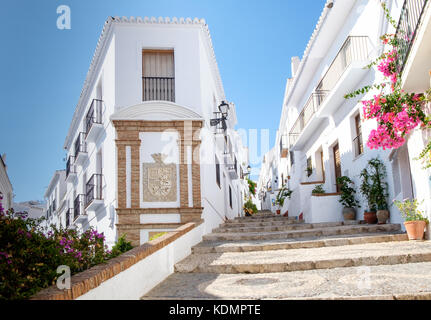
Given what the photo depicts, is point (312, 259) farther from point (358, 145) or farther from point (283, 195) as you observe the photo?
point (283, 195)

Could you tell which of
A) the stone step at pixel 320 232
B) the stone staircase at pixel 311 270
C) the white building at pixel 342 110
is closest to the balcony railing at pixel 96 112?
the stone step at pixel 320 232

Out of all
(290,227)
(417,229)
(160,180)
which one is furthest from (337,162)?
(417,229)

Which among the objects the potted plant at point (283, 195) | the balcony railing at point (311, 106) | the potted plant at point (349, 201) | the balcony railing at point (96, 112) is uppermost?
the balcony railing at point (311, 106)

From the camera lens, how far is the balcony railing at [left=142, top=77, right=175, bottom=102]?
1174 cm

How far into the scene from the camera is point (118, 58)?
11.7m

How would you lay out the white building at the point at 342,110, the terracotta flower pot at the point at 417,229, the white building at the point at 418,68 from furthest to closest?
the white building at the point at 342,110 → the terracotta flower pot at the point at 417,229 → the white building at the point at 418,68

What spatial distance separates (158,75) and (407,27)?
6.70 meters

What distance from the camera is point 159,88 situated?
11812 millimetres

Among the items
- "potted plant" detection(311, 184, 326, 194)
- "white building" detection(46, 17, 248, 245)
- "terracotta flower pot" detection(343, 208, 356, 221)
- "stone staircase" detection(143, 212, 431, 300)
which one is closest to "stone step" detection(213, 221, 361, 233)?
"terracotta flower pot" detection(343, 208, 356, 221)

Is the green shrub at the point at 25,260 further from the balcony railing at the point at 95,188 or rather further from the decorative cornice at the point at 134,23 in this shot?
the decorative cornice at the point at 134,23

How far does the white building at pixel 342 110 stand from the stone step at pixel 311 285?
252 centimetres

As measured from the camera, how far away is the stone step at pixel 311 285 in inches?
174
